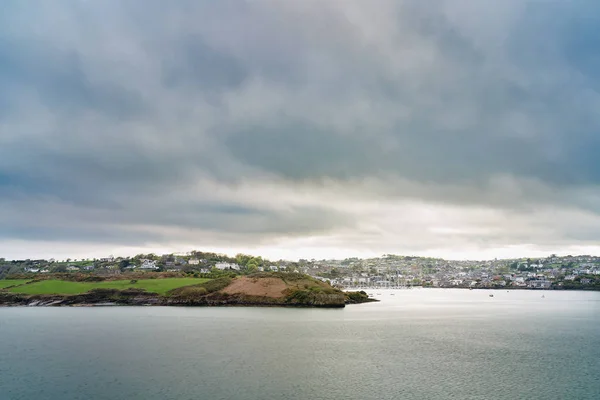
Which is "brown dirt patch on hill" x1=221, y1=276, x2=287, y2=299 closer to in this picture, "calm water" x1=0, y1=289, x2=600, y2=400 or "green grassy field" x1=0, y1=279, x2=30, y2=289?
"calm water" x1=0, y1=289, x2=600, y2=400

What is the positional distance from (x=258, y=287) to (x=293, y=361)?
3208 inches

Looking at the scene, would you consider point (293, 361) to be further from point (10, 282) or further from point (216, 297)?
point (10, 282)

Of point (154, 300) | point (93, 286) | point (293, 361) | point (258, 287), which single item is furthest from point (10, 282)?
point (293, 361)

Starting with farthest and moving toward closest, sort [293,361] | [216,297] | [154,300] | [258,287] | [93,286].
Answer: [93,286], [258,287], [216,297], [154,300], [293,361]

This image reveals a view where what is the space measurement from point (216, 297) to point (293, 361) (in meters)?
83.1

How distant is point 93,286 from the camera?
429 feet

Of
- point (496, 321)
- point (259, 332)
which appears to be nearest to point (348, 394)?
point (259, 332)

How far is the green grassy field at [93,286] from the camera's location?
12544cm

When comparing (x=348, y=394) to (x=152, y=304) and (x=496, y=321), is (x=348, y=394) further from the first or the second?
(x=152, y=304)

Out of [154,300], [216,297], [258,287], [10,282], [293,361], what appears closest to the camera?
[293,361]

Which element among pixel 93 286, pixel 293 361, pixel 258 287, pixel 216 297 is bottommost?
pixel 293 361

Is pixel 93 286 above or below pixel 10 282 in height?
below

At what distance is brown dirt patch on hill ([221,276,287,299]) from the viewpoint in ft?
403

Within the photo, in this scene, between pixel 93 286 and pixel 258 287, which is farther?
pixel 93 286
